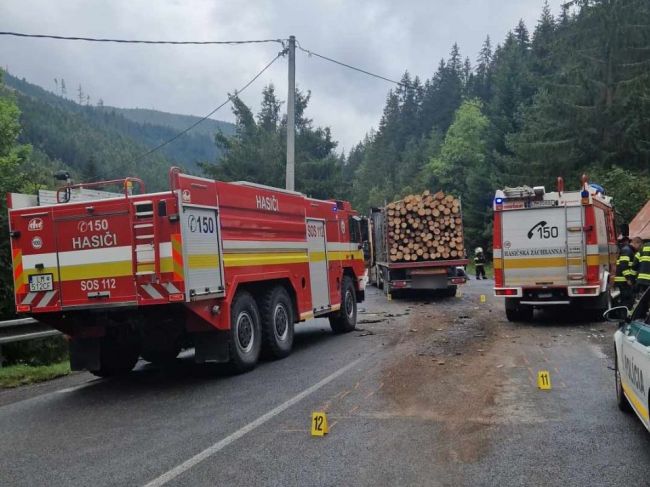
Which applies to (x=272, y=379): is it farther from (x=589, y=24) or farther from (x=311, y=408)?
(x=589, y=24)

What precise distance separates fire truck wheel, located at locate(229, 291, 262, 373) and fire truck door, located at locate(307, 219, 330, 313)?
2232 millimetres

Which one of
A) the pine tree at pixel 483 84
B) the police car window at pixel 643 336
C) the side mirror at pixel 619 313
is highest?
the pine tree at pixel 483 84

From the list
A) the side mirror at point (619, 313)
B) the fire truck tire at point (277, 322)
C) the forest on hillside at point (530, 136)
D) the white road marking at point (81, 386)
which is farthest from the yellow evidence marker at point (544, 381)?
the forest on hillside at point (530, 136)

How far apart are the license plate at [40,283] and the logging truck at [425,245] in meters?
12.9

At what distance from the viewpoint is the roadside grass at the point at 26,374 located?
9137 millimetres

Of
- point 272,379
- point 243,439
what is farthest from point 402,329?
point 243,439

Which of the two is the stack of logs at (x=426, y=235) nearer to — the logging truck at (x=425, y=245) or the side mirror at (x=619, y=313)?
the logging truck at (x=425, y=245)

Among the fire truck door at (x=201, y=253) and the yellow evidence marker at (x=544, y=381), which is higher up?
the fire truck door at (x=201, y=253)

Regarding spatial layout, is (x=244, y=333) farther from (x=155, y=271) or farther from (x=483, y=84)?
(x=483, y=84)

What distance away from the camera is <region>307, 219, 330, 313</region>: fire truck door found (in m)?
11.4

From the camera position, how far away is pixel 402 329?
13094 millimetres

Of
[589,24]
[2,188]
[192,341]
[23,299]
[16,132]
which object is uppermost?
[589,24]

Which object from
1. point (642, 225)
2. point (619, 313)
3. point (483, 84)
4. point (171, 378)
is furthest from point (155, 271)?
point (483, 84)

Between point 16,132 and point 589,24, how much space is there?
103ft
